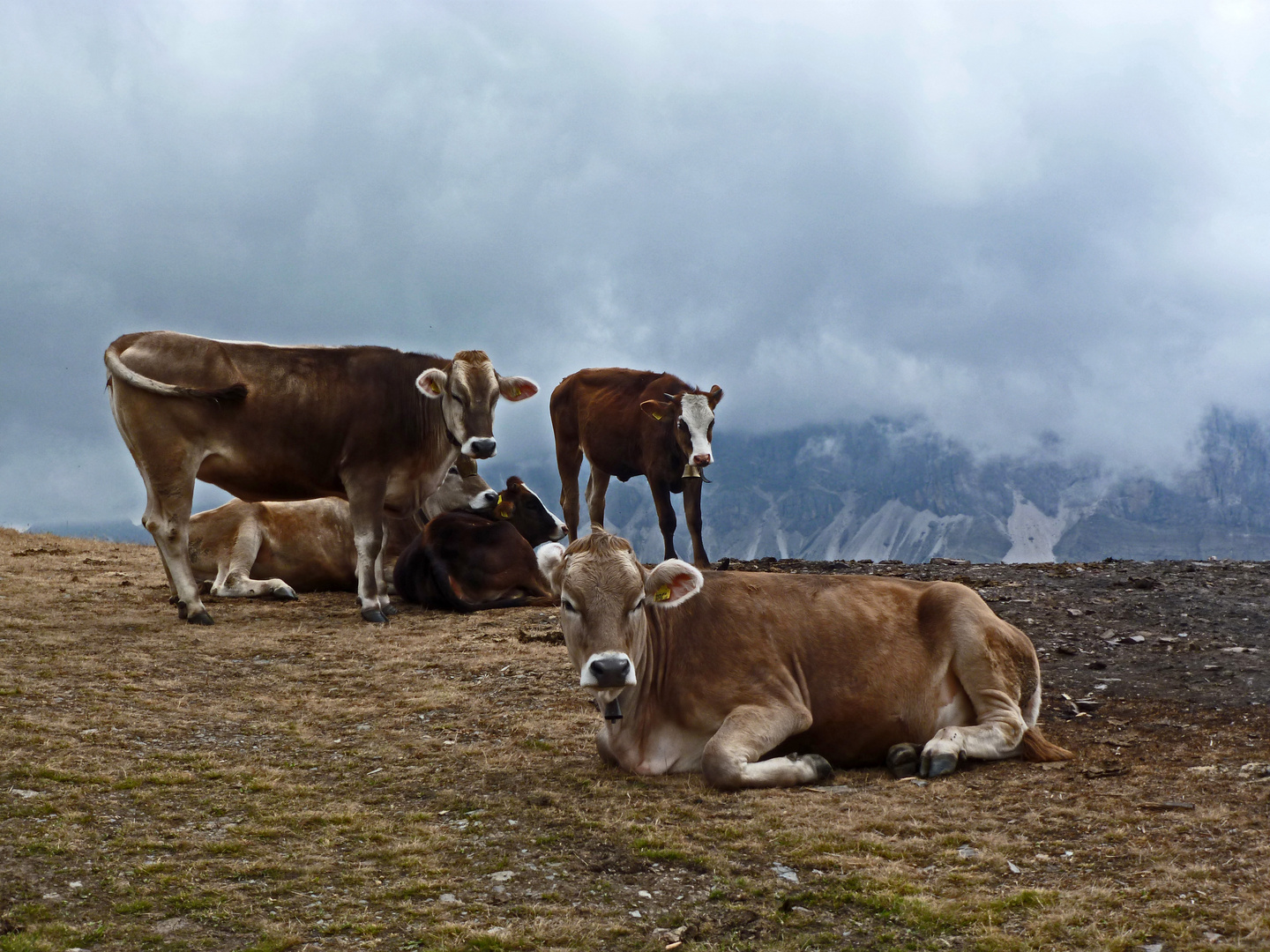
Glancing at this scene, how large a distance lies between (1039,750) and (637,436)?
34.3 ft

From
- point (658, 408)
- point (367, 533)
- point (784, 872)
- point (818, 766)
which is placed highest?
point (658, 408)

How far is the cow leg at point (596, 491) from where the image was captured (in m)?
17.6

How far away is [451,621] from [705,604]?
5615mm

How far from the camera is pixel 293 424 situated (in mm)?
11594

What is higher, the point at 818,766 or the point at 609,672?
the point at 609,672

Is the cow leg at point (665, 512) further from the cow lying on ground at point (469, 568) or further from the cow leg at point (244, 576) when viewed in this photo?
the cow leg at point (244, 576)

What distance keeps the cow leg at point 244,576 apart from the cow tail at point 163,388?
2.18 meters

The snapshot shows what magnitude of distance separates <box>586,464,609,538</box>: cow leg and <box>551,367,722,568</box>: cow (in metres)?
0.01

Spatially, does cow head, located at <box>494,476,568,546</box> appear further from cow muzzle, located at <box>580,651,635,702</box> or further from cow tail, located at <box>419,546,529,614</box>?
cow muzzle, located at <box>580,651,635,702</box>

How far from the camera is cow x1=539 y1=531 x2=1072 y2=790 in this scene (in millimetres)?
5766

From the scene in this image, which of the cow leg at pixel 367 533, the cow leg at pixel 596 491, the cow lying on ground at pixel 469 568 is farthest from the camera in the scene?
the cow leg at pixel 596 491

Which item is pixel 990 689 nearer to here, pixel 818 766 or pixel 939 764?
pixel 939 764

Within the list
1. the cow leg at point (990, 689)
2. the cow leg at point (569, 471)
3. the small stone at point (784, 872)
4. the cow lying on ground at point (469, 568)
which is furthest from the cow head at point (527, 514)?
the small stone at point (784, 872)

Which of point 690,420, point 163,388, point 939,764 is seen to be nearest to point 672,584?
point 939,764
